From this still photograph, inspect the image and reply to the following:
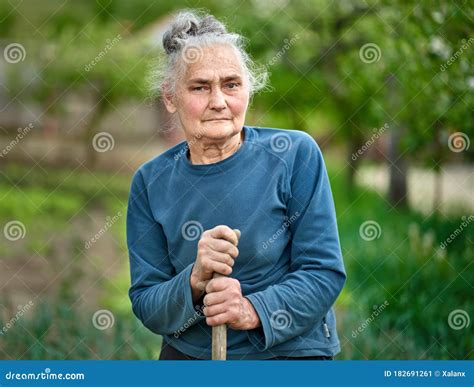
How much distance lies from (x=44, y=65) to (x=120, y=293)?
11.0 ft

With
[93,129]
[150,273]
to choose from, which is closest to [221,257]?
[150,273]

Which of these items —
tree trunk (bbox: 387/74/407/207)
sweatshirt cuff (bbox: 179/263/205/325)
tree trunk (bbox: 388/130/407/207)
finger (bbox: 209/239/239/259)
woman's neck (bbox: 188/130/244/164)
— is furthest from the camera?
tree trunk (bbox: 388/130/407/207)

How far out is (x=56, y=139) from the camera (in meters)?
9.67

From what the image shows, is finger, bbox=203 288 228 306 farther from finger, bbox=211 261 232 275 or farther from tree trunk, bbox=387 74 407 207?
tree trunk, bbox=387 74 407 207

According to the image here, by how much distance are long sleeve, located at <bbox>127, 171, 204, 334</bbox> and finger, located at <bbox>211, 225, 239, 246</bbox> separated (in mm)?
169

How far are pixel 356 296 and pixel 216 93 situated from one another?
2737mm

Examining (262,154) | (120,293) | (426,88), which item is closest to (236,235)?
(262,154)

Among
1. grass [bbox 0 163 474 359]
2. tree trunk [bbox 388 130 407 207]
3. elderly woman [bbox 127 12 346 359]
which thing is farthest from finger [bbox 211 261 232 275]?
tree trunk [bbox 388 130 407 207]

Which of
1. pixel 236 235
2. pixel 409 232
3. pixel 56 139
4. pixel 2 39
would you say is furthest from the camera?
pixel 56 139

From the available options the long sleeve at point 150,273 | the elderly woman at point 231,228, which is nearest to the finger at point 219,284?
the elderly woman at point 231,228

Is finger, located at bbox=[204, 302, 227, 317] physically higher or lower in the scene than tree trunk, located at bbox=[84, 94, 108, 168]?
lower

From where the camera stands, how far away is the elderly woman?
178 centimetres

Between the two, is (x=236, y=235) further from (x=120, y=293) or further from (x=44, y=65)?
(x=44, y=65)

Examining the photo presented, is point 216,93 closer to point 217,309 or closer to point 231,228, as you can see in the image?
point 231,228
